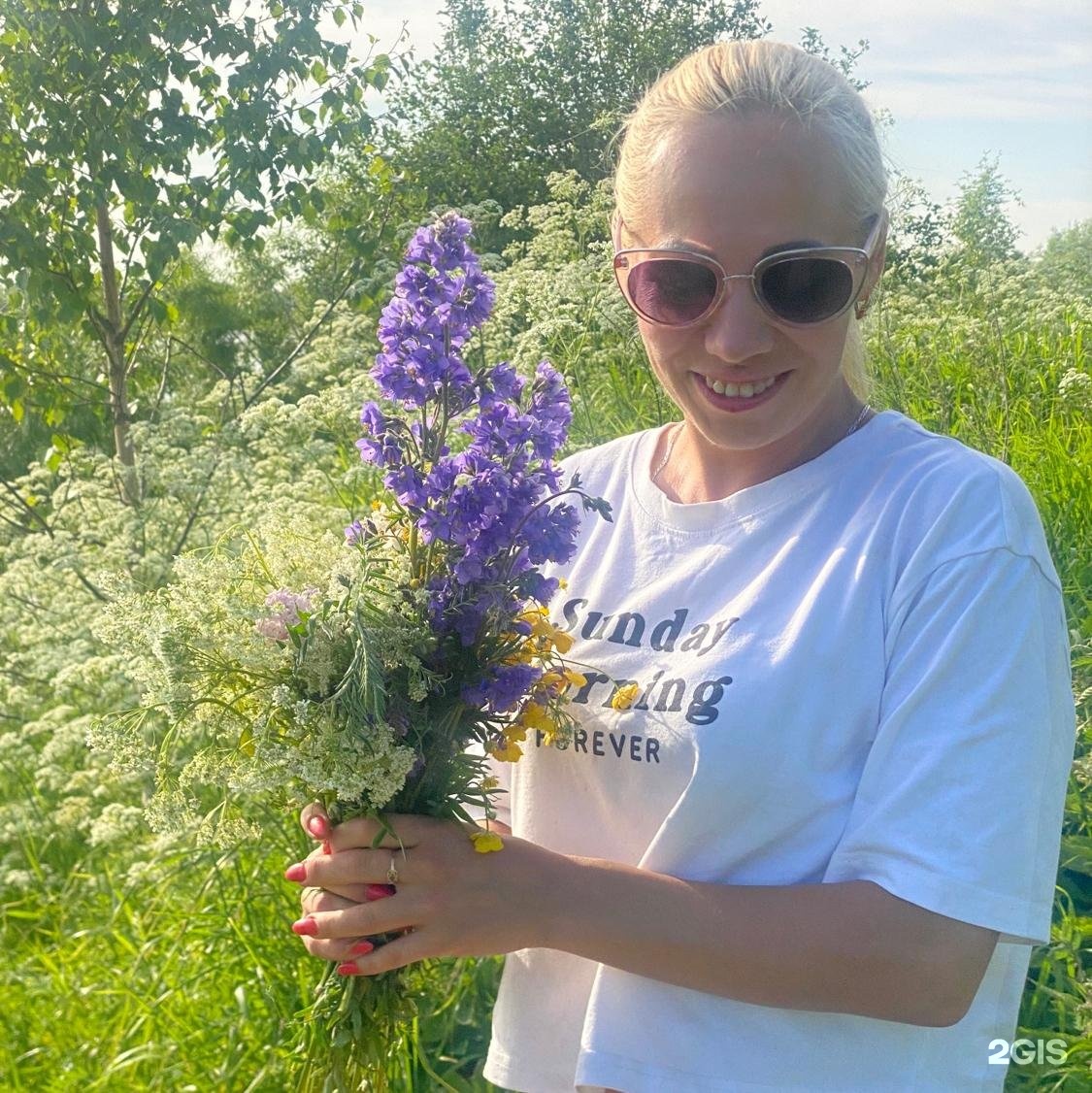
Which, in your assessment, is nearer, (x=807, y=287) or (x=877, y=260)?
(x=807, y=287)

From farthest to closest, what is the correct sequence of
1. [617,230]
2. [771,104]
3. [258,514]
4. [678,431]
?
[258,514]
[678,431]
[617,230]
[771,104]

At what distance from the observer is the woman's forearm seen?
4.01 feet

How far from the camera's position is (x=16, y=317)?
13.6ft

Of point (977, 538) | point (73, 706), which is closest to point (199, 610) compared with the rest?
point (977, 538)

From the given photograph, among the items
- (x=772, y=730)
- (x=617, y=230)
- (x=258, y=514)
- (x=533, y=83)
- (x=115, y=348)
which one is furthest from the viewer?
(x=533, y=83)

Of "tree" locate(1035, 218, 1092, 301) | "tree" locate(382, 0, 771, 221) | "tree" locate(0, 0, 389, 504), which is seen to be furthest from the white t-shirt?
"tree" locate(382, 0, 771, 221)

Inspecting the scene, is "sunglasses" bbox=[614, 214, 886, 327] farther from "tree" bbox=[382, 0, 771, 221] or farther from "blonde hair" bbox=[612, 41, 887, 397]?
"tree" bbox=[382, 0, 771, 221]

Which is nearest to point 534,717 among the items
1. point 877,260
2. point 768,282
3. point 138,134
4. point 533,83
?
point 768,282

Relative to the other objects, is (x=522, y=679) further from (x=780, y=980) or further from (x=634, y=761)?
(x=780, y=980)

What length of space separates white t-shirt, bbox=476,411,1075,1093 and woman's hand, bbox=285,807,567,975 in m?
0.14

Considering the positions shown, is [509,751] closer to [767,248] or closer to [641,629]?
[641,629]

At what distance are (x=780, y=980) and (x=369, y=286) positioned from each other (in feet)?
11.6

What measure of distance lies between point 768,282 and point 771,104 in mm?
205

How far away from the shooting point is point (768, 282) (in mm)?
1423
